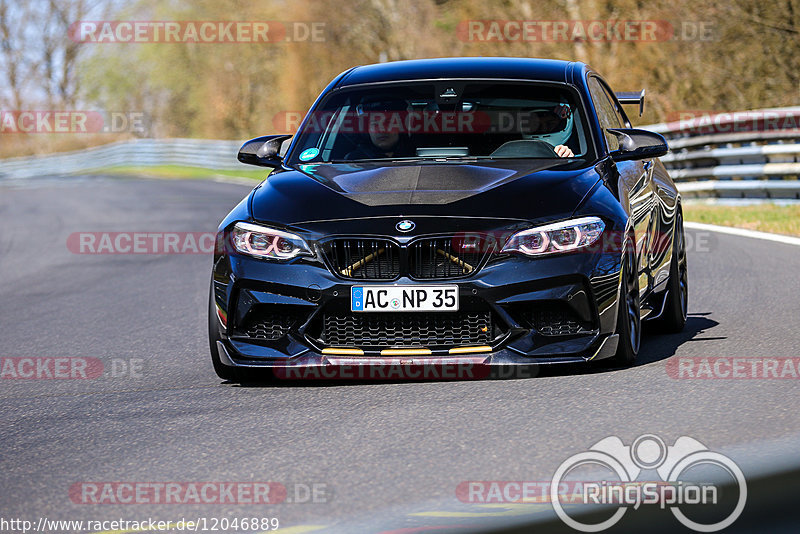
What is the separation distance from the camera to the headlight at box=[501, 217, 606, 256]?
5766 mm

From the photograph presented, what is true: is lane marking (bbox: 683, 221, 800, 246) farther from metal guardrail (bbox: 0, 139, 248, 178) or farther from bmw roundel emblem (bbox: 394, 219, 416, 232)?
metal guardrail (bbox: 0, 139, 248, 178)

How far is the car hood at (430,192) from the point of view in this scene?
5.90m

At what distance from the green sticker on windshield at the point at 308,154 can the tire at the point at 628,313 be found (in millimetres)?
1938

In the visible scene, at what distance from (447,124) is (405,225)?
4.90 feet

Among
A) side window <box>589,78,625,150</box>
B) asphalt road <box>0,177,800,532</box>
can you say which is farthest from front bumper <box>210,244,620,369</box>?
side window <box>589,78,625,150</box>

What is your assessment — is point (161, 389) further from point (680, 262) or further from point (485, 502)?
point (680, 262)

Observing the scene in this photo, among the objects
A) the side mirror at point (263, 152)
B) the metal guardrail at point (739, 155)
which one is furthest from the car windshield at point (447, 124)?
the metal guardrail at point (739, 155)

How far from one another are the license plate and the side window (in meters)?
1.79

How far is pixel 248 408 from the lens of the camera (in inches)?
226

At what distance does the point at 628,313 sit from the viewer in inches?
241

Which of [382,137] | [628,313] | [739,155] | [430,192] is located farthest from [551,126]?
[739,155]

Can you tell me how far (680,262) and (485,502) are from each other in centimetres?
437

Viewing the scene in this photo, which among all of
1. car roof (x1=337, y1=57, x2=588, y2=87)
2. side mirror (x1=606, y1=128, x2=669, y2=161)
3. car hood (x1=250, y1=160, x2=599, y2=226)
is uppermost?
car roof (x1=337, y1=57, x2=588, y2=87)

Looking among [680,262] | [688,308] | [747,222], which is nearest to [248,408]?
[680,262]
